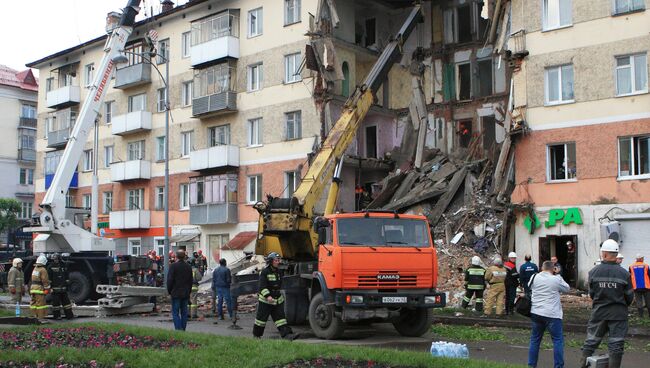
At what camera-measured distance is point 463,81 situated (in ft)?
116

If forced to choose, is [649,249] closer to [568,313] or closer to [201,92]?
[568,313]

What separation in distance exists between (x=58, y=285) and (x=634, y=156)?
1901 cm

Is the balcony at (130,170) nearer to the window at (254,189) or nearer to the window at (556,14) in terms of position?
the window at (254,189)

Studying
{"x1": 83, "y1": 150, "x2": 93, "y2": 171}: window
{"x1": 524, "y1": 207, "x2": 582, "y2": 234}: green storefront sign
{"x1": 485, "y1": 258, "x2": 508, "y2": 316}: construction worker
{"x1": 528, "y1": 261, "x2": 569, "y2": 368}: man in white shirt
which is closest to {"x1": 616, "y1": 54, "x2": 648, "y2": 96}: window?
{"x1": 524, "y1": 207, "x2": 582, "y2": 234}: green storefront sign

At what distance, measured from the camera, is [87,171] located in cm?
4894

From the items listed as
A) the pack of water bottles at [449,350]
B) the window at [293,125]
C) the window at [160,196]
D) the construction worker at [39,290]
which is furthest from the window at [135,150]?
the pack of water bottles at [449,350]

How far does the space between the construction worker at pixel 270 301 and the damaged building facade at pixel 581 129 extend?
572 inches

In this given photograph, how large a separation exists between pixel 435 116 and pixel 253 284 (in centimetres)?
2004

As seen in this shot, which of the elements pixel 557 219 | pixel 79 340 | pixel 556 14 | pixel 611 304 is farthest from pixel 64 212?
pixel 611 304

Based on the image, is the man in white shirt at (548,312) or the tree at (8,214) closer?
Answer: the man in white shirt at (548,312)

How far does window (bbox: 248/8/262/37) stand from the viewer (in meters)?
37.9

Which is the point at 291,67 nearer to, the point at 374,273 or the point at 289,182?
the point at 289,182

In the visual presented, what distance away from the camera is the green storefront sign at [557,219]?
25.5 metres

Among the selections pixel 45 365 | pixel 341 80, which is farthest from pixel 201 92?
pixel 45 365
